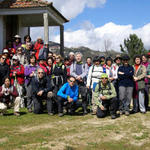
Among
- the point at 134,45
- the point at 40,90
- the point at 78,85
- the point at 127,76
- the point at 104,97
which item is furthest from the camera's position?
the point at 134,45

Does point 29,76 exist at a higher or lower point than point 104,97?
higher

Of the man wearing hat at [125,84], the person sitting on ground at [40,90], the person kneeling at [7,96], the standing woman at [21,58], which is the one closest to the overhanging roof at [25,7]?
the standing woman at [21,58]

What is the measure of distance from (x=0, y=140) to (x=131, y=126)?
3.27 metres

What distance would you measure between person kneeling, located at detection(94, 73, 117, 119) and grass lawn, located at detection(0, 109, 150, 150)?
0.26m

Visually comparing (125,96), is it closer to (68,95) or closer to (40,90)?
(68,95)

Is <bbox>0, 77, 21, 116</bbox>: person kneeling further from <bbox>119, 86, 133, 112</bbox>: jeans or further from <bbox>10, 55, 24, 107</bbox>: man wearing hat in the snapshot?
<bbox>119, 86, 133, 112</bbox>: jeans

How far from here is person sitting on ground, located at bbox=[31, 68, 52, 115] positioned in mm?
7712

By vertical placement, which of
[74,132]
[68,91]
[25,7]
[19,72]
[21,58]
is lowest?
[74,132]

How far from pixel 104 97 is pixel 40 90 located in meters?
2.19

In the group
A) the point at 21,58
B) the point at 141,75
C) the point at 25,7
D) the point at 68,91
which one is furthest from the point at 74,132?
the point at 25,7

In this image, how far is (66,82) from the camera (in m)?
8.17

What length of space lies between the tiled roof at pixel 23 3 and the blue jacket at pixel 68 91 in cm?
662

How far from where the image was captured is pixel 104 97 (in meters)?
7.04

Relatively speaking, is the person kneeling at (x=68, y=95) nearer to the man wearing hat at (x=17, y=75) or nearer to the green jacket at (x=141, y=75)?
the man wearing hat at (x=17, y=75)
